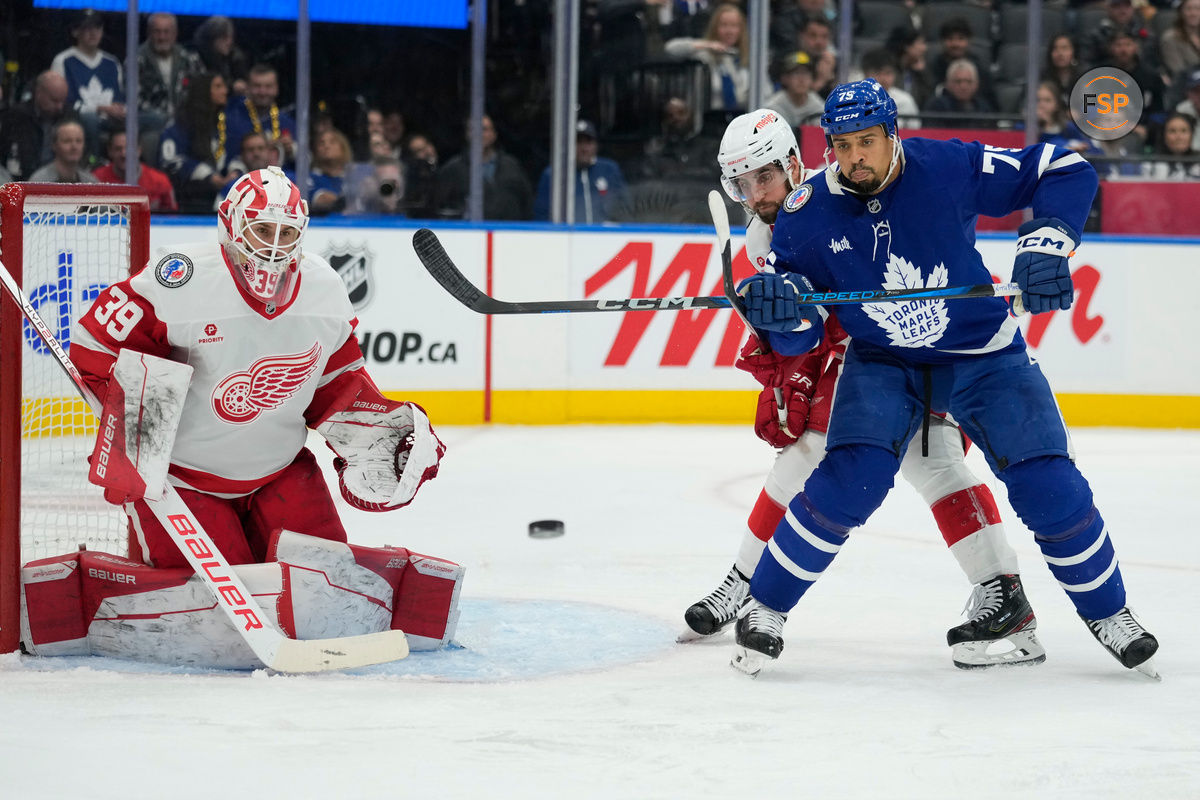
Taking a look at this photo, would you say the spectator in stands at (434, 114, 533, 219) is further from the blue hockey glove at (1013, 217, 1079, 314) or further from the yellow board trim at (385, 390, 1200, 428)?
the blue hockey glove at (1013, 217, 1079, 314)

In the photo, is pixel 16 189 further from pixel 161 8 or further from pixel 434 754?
pixel 161 8

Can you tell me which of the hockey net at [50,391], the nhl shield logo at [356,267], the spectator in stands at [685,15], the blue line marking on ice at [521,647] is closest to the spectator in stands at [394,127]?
the nhl shield logo at [356,267]

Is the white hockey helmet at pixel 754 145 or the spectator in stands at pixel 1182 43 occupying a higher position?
the spectator in stands at pixel 1182 43

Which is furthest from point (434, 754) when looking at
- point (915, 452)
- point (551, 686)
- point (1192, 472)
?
point (1192, 472)

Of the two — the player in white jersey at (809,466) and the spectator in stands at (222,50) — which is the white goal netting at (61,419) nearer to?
the player in white jersey at (809,466)

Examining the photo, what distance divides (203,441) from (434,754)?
2.73ft

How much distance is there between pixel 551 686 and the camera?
7.96ft

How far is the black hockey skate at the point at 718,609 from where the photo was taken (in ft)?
9.06

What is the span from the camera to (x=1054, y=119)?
6570mm

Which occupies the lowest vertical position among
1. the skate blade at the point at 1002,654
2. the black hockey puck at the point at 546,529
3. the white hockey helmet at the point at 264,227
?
the black hockey puck at the point at 546,529

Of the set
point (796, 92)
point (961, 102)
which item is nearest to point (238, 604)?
point (796, 92)

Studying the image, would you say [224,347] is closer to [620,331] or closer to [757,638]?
[757,638]

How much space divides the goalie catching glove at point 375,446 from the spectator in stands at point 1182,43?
532 centimetres

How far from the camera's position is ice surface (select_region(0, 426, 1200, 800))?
1948 mm
